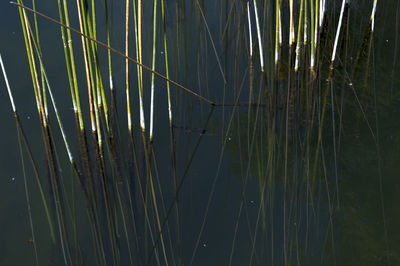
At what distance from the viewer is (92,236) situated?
5.41 ft

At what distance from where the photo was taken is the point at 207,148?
6.57 ft

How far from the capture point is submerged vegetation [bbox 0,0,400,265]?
163cm

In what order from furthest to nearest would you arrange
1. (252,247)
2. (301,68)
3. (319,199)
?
1. (301,68)
2. (319,199)
3. (252,247)

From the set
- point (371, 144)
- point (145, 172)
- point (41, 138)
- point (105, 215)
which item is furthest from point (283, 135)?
point (41, 138)

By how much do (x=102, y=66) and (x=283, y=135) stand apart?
0.87 metres

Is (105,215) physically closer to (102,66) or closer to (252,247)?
(252,247)

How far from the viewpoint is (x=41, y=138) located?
6.54 ft

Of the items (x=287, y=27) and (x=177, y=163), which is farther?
(x=287, y=27)

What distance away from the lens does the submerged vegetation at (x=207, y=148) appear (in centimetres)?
163

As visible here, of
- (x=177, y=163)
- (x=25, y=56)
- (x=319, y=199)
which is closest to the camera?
(x=319, y=199)

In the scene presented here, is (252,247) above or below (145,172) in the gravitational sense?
below

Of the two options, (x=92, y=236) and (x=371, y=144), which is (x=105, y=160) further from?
(x=371, y=144)

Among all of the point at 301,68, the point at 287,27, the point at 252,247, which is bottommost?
the point at 252,247

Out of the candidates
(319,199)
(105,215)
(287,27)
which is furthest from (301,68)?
(105,215)
